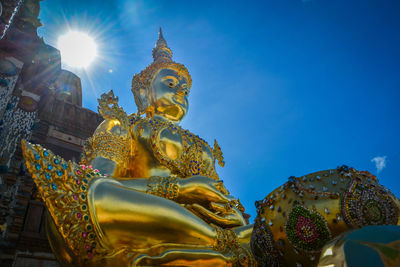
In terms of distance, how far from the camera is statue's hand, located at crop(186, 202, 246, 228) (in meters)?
2.11

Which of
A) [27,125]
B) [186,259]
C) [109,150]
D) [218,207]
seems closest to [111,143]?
[109,150]

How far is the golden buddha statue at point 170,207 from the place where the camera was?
98cm

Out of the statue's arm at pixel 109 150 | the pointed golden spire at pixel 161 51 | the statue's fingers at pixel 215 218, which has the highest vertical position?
the pointed golden spire at pixel 161 51

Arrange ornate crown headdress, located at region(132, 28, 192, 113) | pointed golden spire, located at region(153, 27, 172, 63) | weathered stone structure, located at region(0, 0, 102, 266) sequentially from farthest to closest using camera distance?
weathered stone structure, located at region(0, 0, 102, 266), pointed golden spire, located at region(153, 27, 172, 63), ornate crown headdress, located at region(132, 28, 192, 113)

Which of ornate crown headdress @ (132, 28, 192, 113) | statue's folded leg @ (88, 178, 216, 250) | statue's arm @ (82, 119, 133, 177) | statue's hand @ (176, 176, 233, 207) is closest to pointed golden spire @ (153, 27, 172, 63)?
ornate crown headdress @ (132, 28, 192, 113)

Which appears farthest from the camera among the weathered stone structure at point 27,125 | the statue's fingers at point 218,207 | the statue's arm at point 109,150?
the weathered stone structure at point 27,125

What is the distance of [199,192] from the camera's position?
7.16 feet

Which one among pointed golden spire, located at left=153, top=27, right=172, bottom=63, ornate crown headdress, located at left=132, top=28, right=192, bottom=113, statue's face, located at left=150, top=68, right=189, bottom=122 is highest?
pointed golden spire, located at left=153, top=27, right=172, bottom=63

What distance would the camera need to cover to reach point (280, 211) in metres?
1.08

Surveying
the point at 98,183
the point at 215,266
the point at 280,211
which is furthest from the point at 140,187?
the point at 280,211

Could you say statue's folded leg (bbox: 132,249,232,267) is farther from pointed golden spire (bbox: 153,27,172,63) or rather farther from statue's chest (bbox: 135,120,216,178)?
pointed golden spire (bbox: 153,27,172,63)

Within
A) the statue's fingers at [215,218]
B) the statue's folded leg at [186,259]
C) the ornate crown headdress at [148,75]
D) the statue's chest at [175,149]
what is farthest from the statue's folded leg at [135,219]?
the ornate crown headdress at [148,75]

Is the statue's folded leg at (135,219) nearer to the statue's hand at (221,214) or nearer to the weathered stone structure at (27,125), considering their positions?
the statue's hand at (221,214)

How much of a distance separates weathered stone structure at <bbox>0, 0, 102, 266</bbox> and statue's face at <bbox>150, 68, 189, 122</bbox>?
77.9 inches
